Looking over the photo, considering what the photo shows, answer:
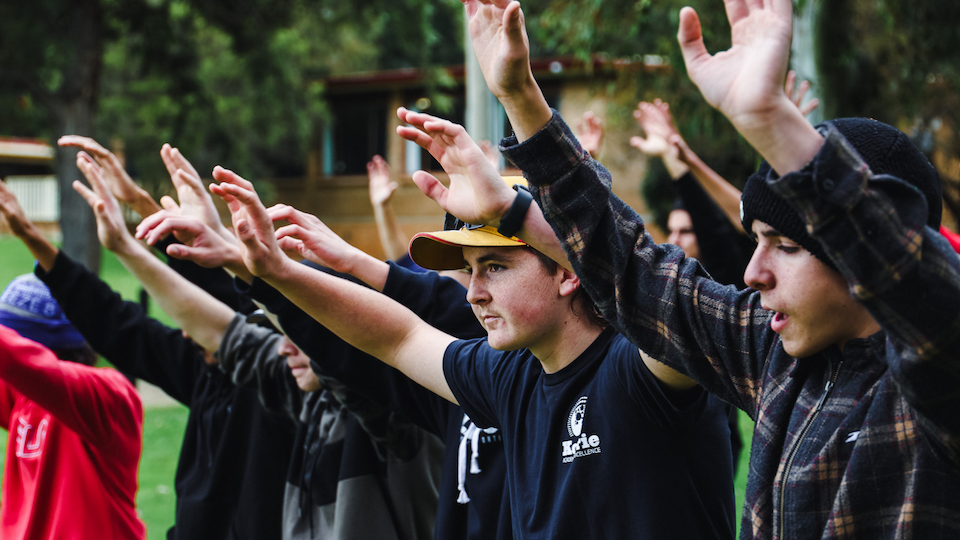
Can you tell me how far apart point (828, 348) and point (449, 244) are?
43.3 inches

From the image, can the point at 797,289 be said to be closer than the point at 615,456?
Yes

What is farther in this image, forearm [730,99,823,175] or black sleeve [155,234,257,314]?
black sleeve [155,234,257,314]

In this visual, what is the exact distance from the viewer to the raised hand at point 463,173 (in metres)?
1.78

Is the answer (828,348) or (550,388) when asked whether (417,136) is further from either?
(828,348)

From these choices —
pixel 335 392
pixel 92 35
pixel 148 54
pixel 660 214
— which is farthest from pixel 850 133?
pixel 148 54

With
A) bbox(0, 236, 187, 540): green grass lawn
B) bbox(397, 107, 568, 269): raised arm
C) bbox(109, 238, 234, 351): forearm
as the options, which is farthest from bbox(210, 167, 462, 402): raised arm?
bbox(0, 236, 187, 540): green grass lawn

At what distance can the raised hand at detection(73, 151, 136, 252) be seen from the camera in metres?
3.39

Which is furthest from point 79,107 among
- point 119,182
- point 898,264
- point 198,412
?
point 898,264

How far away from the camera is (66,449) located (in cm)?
340

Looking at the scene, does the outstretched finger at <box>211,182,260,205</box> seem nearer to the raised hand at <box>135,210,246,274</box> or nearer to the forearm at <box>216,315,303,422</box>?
the raised hand at <box>135,210,246,274</box>

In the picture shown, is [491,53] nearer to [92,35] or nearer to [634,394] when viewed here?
[634,394]

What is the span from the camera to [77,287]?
364 centimetres

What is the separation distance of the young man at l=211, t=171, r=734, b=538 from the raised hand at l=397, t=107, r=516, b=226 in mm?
35

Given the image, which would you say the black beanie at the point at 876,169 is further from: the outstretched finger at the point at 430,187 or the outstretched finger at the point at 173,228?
the outstretched finger at the point at 173,228
